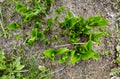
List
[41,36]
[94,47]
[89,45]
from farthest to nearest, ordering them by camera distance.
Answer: [94,47] < [41,36] < [89,45]

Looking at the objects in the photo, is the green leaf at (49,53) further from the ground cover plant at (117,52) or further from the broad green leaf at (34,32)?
the ground cover plant at (117,52)

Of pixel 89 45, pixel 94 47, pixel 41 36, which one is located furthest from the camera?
pixel 94 47

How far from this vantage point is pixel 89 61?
2902 mm

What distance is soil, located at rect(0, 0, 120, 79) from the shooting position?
9.36ft

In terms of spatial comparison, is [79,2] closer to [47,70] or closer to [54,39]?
[54,39]

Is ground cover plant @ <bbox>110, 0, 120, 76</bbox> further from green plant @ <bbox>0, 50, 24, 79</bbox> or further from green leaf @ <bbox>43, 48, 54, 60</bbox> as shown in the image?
green plant @ <bbox>0, 50, 24, 79</bbox>

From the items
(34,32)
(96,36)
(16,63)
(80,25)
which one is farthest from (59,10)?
(16,63)

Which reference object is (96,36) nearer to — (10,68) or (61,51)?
(61,51)

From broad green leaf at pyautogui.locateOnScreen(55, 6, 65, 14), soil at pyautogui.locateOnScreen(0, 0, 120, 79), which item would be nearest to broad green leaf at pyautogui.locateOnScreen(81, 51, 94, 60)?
soil at pyautogui.locateOnScreen(0, 0, 120, 79)

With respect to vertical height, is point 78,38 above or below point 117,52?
above

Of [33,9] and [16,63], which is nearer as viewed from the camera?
[16,63]

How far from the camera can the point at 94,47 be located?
2945mm

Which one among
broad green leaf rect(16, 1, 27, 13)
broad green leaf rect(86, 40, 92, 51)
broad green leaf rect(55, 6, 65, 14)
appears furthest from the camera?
broad green leaf rect(55, 6, 65, 14)

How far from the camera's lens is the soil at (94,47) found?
2.85 metres
